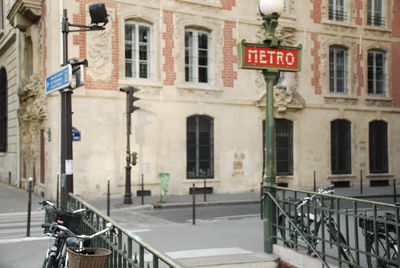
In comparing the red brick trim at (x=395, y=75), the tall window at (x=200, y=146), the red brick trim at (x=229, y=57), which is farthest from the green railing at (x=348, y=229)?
the red brick trim at (x=395, y=75)

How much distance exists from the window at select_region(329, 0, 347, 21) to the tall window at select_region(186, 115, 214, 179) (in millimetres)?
7807

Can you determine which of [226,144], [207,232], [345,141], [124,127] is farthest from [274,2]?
[345,141]

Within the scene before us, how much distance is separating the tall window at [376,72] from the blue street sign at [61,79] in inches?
706

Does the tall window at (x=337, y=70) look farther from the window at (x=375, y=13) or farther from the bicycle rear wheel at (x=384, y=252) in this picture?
the bicycle rear wheel at (x=384, y=252)

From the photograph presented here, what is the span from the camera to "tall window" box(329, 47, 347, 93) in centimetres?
2266

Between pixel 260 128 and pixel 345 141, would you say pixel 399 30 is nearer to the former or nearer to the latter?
pixel 345 141

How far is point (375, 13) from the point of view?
24.0 m

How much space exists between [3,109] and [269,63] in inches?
842

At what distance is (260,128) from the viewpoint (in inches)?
805

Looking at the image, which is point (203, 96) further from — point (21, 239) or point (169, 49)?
point (21, 239)

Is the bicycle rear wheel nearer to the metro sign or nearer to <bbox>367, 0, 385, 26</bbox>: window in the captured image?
the metro sign

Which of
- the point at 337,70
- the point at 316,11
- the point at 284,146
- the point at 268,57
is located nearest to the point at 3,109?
the point at 284,146

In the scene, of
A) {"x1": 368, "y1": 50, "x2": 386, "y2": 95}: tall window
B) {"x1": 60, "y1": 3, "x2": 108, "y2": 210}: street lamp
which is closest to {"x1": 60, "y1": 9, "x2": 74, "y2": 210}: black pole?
{"x1": 60, "y1": 3, "x2": 108, "y2": 210}: street lamp

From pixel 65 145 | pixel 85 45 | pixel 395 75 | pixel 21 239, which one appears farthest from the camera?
pixel 395 75
